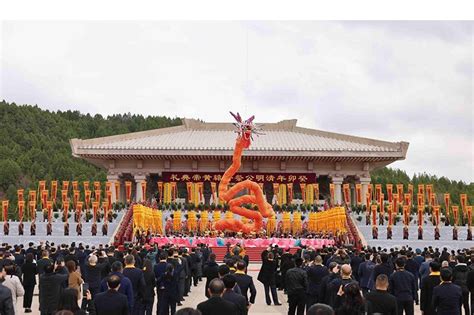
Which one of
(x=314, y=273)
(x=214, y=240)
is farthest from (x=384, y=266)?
(x=214, y=240)

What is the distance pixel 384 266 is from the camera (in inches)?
430

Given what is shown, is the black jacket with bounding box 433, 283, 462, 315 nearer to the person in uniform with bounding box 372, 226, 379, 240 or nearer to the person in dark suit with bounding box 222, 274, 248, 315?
the person in dark suit with bounding box 222, 274, 248, 315

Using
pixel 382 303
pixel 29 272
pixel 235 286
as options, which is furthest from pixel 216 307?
pixel 29 272

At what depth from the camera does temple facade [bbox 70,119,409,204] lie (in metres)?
38.4

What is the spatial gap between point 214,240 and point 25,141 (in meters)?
43.1

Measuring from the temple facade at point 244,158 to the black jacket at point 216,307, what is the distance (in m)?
31.9

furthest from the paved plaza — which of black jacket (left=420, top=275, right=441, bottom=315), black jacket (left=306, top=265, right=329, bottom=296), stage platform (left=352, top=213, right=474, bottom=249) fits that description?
stage platform (left=352, top=213, right=474, bottom=249)

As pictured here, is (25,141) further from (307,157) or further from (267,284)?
(267,284)

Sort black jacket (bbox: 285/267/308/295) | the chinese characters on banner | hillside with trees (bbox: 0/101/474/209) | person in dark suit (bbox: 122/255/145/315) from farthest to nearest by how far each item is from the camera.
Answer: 1. hillside with trees (bbox: 0/101/474/209)
2. the chinese characters on banner
3. black jacket (bbox: 285/267/308/295)
4. person in dark suit (bbox: 122/255/145/315)

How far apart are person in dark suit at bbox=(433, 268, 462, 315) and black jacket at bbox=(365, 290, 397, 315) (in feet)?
4.98

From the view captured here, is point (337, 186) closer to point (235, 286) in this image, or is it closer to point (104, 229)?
point (104, 229)

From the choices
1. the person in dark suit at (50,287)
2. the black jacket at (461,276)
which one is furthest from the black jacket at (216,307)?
the black jacket at (461,276)

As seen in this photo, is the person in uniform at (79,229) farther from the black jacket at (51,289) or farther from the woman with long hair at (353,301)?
the woman with long hair at (353,301)

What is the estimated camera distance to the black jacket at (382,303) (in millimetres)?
7080
